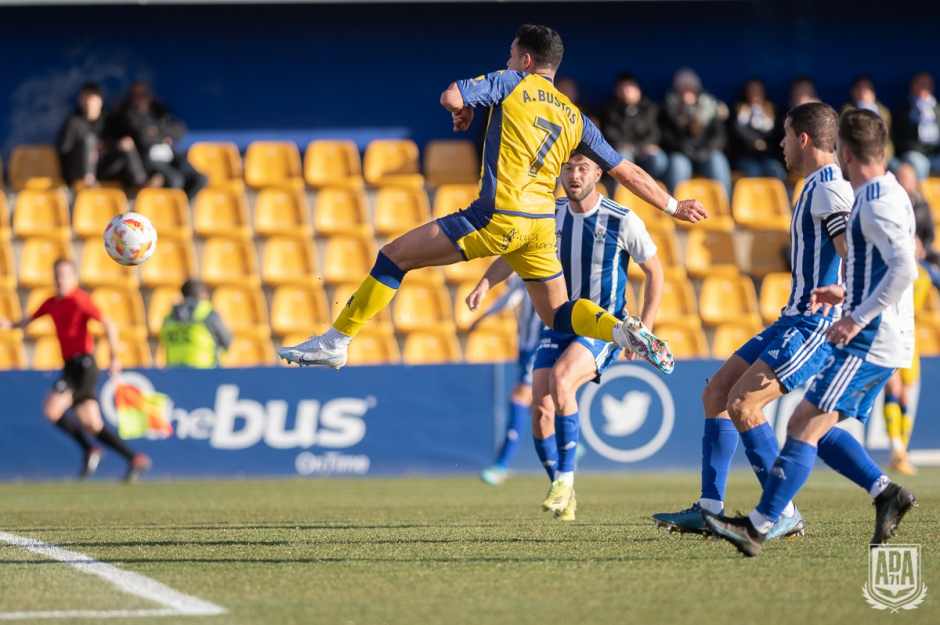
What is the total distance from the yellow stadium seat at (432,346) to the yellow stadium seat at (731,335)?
116 inches

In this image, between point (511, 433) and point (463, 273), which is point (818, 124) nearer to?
point (511, 433)

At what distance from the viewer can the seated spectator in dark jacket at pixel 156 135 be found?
17.4 metres

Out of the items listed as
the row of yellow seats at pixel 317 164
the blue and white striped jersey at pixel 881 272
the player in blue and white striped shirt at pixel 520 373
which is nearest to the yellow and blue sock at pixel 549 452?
the blue and white striped jersey at pixel 881 272

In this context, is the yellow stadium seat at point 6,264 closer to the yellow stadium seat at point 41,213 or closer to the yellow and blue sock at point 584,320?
the yellow stadium seat at point 41,213

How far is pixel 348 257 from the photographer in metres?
17.4

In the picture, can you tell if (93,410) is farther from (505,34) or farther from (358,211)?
(505,34)

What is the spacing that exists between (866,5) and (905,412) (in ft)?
25.9

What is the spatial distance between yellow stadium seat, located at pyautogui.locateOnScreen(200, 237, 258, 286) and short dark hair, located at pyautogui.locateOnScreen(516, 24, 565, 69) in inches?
370

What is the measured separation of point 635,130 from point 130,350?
20.7 feet

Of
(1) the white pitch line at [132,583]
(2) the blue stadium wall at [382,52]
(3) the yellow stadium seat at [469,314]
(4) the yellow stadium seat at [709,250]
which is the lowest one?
(1) the white pitch line at [132,583]

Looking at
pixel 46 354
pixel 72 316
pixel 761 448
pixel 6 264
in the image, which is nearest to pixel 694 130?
pixel 72 316

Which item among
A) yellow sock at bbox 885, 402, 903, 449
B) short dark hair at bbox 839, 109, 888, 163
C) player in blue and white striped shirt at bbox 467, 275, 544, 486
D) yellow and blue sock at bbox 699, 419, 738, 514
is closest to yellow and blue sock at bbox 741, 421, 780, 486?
yellow and blue sock at bbox 699, 419, 738, 514

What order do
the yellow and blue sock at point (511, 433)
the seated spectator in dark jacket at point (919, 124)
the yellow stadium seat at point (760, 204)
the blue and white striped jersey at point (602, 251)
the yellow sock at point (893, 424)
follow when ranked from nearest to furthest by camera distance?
the blue and white striped jersey at point (602, 251), the yellow and blue sock at point (511, 433), the yellow sock at point (893, 424), the yellow stadium seat at point (760, 204), the seated spectator in dark jacket at point (919, 124)

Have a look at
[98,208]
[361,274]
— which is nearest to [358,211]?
[361,274]
